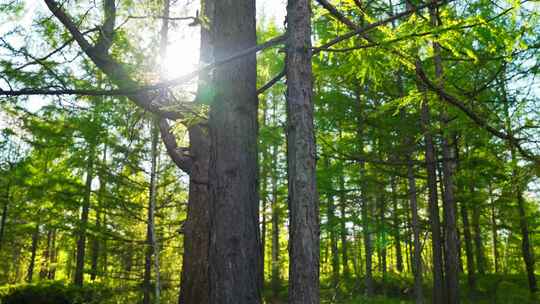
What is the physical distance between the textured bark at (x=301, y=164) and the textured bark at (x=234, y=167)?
1.31 feet

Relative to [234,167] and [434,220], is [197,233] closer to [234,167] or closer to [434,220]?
[234,167]

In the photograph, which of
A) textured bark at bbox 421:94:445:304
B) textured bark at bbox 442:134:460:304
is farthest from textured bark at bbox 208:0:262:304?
textured bark at bbox 421:94:445:304

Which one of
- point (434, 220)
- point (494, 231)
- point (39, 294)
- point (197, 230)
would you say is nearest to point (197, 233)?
point (197, 230)

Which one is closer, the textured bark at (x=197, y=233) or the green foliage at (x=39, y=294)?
the textured bark at (x=197, y=233)

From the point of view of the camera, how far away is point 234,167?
330cm

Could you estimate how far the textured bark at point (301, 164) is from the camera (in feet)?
9.62

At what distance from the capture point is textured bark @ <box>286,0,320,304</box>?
2934 millimetres

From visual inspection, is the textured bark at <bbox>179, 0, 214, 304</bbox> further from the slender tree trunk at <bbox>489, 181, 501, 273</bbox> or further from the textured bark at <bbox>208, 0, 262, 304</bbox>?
the slender tree trunk at <bbox>489, 181, 501, 273</bbox>

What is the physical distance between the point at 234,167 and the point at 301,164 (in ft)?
1.96

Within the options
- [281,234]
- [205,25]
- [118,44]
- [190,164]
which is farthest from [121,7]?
[281,234]

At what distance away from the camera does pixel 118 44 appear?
17.6ft

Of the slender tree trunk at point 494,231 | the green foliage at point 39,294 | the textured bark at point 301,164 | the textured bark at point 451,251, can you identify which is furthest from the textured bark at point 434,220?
the green foliage at point 39,294

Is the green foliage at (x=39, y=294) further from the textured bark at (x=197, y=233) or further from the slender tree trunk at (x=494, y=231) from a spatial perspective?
the slender tree trunk at (x=494, y=231)

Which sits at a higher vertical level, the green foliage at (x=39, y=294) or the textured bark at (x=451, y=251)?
the textured bark at (x=451, y=251)
